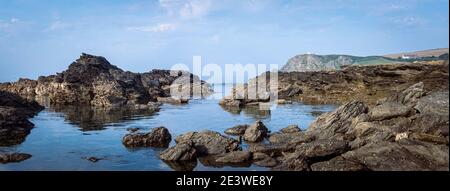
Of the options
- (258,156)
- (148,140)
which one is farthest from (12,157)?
(258,156)

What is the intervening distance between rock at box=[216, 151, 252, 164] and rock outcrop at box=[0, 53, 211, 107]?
54930mm

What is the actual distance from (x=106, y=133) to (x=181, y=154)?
1729 centimetres

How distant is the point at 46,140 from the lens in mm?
40188

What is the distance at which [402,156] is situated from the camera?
25.0 m

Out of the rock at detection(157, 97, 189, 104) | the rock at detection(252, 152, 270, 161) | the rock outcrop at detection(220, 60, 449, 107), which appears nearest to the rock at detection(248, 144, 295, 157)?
the rock at detection(252, 152, 270, 161)

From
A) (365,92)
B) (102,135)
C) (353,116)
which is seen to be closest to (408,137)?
(353,116)

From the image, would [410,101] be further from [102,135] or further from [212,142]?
[102,135]

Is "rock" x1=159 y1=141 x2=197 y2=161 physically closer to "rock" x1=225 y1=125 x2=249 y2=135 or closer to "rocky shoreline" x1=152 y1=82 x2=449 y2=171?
"rocky shoreline" x1=152 y1=82 x2=449 y2=171

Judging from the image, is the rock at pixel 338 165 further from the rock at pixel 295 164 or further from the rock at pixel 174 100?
the rock at pixel 174 100

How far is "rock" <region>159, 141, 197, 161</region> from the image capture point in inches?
1182

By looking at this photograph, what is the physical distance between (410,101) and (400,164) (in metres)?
16.4

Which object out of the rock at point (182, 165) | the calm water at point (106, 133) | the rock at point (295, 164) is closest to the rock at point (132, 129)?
the calm water at point (106, 133)

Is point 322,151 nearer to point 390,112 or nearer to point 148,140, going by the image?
point 390,112
